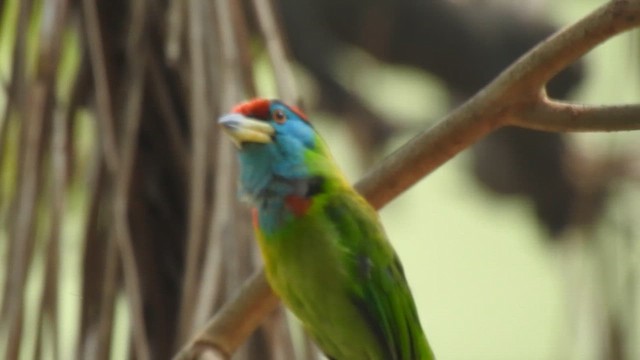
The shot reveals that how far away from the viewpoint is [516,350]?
3525mm

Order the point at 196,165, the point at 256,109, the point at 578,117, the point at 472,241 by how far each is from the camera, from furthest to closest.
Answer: the point at 472,241, the point at 196,165, the point at 256,109, the point at 578,117

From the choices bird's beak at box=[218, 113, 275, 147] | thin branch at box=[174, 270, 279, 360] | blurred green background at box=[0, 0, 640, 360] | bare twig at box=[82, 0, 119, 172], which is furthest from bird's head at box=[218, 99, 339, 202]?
blurred green background at box=[0, 0, 640, 360]

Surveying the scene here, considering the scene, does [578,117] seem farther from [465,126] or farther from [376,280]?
[376,280]

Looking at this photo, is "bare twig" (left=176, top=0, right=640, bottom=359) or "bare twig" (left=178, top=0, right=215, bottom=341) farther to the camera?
"bare twig" (left=178, top=0, right=215, bottom=341)

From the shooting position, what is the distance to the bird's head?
1.30 meters

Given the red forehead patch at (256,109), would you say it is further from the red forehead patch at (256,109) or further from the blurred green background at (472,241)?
the blurred green background at (472,241)

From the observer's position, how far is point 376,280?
1353mm

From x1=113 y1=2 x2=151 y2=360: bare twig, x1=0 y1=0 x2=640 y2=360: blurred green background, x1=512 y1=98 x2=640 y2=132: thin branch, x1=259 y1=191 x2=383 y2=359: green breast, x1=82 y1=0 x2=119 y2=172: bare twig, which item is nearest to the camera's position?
x1=512 y1=98 x2=640 y2=132: thin branch

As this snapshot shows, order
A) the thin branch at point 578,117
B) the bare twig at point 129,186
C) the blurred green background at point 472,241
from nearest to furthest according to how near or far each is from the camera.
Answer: the thin branch at point 578,117, the bare twig at point 129,186, the blurred green background at point 472,241

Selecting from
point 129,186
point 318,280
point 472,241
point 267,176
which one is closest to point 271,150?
point 267,176

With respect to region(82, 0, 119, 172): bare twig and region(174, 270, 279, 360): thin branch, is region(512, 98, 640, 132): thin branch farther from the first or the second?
region(82, 0, 119, 172): bare twig

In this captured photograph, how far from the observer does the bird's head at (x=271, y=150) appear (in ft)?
4.25

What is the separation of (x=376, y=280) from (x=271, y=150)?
20 centimetres

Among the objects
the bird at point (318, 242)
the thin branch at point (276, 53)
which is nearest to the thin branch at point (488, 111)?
the bird at point (318, 242)
